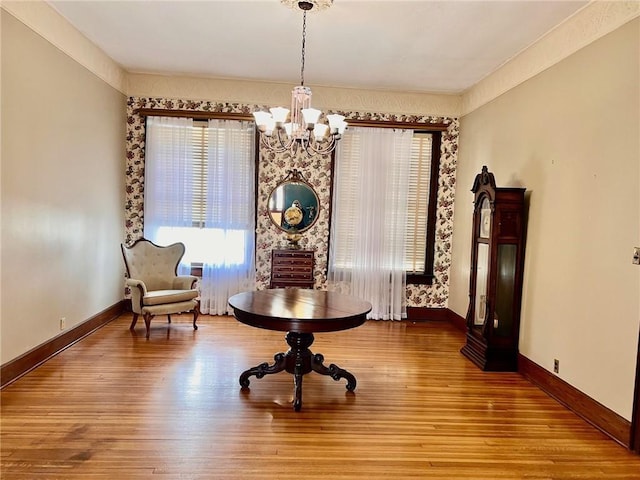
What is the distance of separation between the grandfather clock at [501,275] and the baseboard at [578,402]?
228 mm

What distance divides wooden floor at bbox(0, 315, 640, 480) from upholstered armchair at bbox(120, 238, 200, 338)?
0.55m

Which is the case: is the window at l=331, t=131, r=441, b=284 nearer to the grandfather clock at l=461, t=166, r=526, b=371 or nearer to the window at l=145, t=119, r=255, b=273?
the window at l=145, t=119, r=255, b=273

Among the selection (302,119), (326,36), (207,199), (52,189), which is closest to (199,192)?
(207,199)

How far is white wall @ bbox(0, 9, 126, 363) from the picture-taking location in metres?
3.28

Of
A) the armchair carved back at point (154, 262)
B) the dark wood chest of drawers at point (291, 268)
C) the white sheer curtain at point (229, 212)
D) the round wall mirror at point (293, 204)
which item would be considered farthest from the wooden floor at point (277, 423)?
the round wall mirror at point (293, 204)

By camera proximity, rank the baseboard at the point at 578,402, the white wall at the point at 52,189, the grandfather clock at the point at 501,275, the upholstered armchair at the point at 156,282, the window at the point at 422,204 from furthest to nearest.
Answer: the window at the point at 422,204 < the upholstered armchair at the point at 156,282 < the grandfather clock at the point at 501,275 < the white wall at the point at 52,189 < the baseboard at the point at 578,402

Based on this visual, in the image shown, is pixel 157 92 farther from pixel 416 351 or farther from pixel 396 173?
pixel 416 351

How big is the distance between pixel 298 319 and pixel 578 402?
2.22 meters

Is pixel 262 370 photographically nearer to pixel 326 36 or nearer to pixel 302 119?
pixel 302 119

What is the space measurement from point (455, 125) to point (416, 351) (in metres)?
3.20

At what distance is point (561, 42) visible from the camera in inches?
143

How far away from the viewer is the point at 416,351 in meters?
4.62

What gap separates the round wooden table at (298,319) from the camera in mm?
3051

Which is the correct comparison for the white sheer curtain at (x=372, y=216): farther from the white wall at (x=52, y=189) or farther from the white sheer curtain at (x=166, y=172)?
the white wall at (x=52, y=189)
